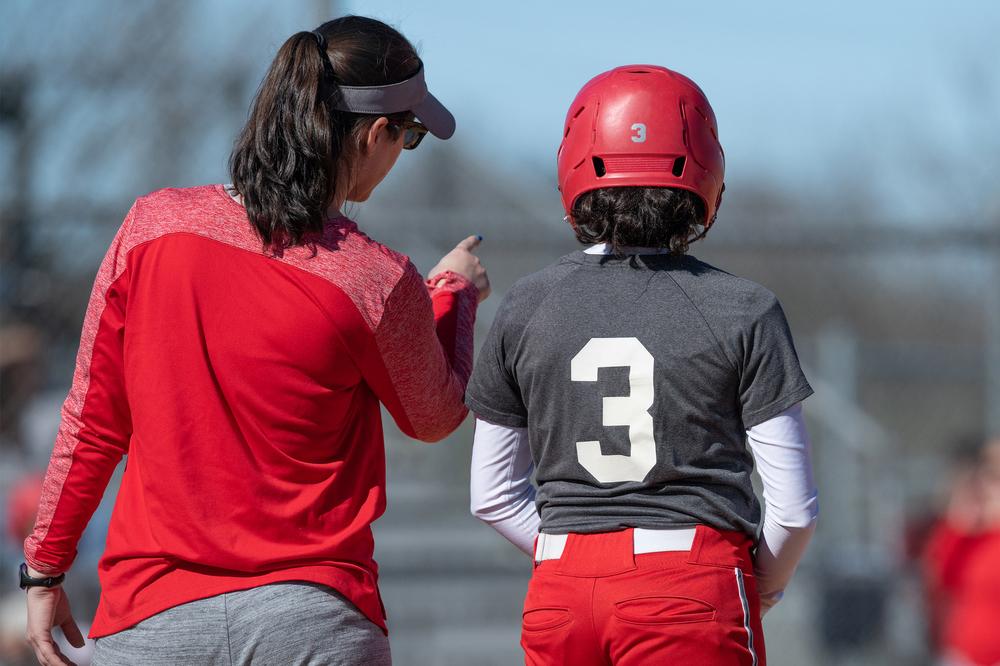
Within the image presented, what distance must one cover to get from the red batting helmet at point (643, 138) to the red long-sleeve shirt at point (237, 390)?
1.31ft

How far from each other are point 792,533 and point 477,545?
275 inches

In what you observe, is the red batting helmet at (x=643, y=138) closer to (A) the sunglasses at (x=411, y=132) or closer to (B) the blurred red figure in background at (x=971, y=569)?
(A) the sunglasses at (x=411, y=132)

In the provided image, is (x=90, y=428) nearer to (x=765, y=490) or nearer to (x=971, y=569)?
(x=765, y=490)

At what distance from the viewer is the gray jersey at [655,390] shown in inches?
86.0

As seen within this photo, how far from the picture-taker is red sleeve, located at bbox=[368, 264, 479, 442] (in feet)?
7.44

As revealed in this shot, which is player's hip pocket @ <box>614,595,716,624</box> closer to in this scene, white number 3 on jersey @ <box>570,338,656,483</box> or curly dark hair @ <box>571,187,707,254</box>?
white number 3 on jersey @ <box>570,338,656,483</box>

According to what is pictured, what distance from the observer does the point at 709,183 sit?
7.66 ft

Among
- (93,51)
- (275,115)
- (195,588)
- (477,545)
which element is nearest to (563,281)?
(275,115)

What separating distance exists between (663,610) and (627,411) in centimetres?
35

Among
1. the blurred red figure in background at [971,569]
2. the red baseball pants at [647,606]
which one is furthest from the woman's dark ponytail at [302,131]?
the blurred red figure in background at [971,569]

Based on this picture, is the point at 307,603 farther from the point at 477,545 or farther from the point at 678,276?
the point at 477,545

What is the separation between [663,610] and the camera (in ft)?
6.97

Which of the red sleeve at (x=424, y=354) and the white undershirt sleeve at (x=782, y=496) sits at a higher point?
the red sleeve at (x=424, y=354)

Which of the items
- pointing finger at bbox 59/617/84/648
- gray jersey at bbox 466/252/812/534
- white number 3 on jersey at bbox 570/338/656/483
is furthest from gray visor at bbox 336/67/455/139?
pointing finger at bbox 59/617/84/648
